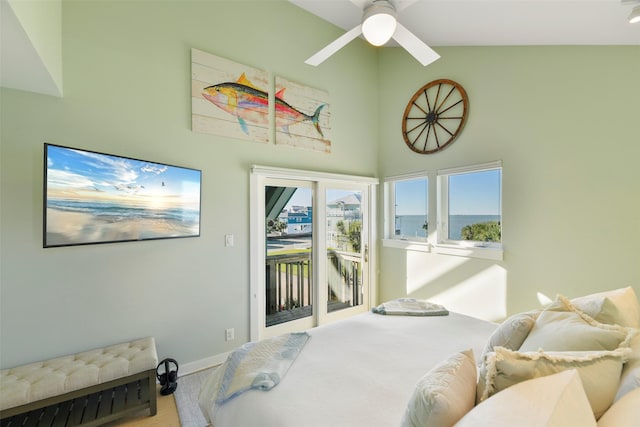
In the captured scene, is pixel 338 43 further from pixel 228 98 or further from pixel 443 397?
pixel 443 397

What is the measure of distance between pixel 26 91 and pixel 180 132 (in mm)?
975

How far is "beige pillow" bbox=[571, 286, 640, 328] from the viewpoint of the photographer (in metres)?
1.31

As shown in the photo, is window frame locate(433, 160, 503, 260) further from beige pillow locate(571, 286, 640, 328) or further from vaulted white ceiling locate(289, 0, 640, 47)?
beige pillow locate(571, 286, 640, 328)

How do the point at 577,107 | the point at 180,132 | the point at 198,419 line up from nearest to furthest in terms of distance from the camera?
the point at 198,419 → the point at 577,107 → the point at 180,132

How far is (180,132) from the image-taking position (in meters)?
2.56

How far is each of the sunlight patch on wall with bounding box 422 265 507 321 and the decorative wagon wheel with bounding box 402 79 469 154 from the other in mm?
1475

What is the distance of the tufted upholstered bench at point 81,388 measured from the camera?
1.63 m

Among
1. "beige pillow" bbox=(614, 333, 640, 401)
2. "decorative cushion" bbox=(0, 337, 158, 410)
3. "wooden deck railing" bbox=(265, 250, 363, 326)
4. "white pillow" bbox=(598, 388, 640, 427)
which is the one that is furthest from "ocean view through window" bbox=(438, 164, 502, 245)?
"decorative cushion" bbox=(0, 337, 158, 410)

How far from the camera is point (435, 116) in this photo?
3330mm

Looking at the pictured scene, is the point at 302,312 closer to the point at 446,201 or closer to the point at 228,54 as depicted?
the point at 446,201

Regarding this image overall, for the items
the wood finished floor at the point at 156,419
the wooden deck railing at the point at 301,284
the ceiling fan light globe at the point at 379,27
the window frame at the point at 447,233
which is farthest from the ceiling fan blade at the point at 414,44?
the wood finished floor at the point at 156,419

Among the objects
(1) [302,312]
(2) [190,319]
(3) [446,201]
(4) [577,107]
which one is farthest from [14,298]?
(4) [577,107]

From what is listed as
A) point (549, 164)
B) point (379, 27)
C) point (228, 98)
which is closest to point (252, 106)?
point (228, 98)

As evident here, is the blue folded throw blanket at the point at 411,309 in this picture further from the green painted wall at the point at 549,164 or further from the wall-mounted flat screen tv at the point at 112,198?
the wall-mounted flat screen tv at the point at 112,198
